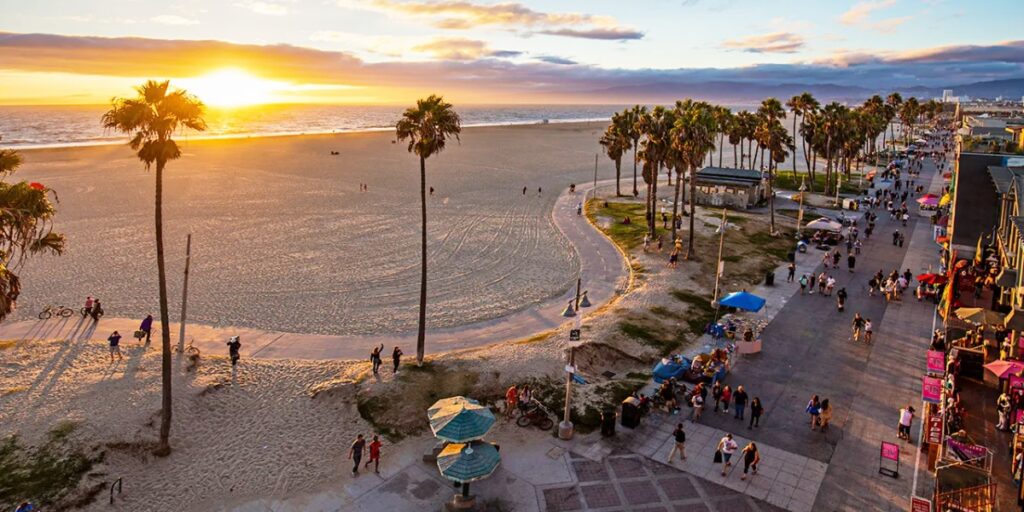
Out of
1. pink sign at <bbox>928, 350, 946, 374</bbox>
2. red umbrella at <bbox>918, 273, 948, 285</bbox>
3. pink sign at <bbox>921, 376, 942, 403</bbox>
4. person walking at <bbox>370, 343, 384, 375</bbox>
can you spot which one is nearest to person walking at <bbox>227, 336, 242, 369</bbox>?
person walking at <bbox>370, 343, 384, 375</bbox>

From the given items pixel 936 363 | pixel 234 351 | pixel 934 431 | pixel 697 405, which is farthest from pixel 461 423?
pixel 936 363

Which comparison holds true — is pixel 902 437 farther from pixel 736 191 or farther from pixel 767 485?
pixel 736 191

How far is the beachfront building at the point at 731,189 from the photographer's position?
60219 mm

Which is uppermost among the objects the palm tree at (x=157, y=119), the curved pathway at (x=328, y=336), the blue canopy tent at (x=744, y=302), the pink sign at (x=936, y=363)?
the palm tree at (x=157, y=119)

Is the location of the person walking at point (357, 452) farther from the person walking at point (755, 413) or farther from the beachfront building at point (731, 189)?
the beachfront building at point (731, 189)

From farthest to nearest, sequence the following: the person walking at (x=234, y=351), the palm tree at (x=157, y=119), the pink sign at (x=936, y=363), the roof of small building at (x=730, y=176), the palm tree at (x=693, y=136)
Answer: the roof of small building at (x=730, y=176), the palm tree at (x=693, y=136), the person walking at (x=234, y=351), the pink sign at (x=936, y=363), the palm tree at (x=157, y=119)

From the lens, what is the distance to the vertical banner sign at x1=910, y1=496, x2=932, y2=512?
15102 millimetres

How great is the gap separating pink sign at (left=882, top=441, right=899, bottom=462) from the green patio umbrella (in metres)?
11.4

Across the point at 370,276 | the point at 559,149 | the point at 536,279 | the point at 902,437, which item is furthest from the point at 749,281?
the point at 559,149

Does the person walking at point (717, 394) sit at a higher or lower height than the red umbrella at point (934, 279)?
lower

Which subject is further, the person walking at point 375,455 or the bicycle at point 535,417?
the bicycle at point 535,417

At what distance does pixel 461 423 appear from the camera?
1678cm

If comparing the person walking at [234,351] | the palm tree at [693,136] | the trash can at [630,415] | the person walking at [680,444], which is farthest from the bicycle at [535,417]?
the palm tree at [693,136]

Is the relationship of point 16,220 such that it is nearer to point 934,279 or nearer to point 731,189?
point 934,279
